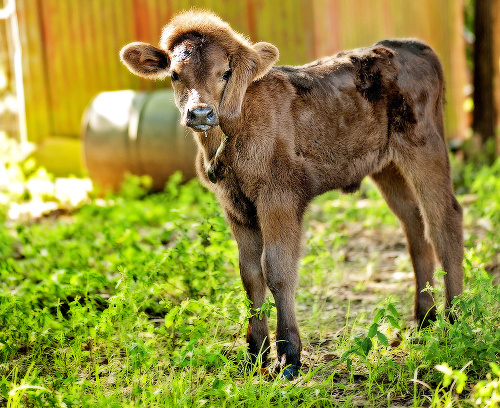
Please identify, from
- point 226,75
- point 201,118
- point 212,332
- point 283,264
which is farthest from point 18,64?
point 283,264

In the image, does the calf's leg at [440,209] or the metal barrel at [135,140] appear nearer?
the calf's leg at [440,209]

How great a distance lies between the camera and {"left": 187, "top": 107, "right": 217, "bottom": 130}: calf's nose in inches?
146

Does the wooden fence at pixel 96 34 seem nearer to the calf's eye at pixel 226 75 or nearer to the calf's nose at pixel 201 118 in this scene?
the calf's eye at pixel 226 75

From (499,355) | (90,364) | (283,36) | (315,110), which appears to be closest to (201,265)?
(90,364)

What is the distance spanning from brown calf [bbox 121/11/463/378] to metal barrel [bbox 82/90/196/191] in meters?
4.81

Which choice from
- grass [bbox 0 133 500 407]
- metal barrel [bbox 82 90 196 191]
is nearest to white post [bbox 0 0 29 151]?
metal barrel [bbox 82 90 196 191]

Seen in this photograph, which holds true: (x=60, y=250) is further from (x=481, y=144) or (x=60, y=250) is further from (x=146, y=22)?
(x=481, y=144)

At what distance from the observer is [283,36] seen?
9773mm

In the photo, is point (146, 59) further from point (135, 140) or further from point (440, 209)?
point (135, 140)

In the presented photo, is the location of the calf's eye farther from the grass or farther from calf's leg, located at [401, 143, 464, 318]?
calf's leg, located at [401, 143, 464, 318]

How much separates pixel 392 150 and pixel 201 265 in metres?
1.59

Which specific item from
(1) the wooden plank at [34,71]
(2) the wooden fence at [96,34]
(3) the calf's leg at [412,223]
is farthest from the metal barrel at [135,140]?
(3) the calf's leg at [412,223]

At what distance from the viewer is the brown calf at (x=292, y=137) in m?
4.02

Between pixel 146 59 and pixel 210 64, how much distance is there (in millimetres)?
551
